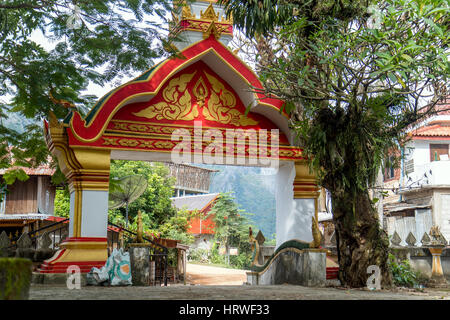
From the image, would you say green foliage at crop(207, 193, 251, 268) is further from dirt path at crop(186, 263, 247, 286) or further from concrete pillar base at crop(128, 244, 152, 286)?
concrete pillar base at crop(128, 244, 152, 286)

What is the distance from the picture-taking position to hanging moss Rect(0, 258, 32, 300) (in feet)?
12.2

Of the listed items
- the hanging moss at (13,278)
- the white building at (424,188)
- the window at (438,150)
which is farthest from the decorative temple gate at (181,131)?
the window at (438,150)

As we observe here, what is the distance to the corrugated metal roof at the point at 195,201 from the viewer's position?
31739mm

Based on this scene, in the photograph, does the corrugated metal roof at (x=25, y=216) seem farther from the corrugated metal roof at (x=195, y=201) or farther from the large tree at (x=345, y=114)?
the large tree at (x=345, y=114)

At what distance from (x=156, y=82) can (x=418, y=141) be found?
16861 millimetres

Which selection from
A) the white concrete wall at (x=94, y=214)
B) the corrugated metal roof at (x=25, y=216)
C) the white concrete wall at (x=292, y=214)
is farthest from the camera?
the corrugated metal roof at (x=25, y=216)

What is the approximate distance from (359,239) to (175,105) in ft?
14.8

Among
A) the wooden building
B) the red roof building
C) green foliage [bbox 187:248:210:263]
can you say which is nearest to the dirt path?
green foliage [bbox 187:248:210:263]

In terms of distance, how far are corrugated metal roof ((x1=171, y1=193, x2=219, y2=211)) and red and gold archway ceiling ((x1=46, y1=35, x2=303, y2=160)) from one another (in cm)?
2006

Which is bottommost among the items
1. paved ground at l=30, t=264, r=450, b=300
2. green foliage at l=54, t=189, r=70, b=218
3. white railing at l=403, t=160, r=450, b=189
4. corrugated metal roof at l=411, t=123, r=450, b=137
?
paved ground at l=30, t=264, r=450, b=300

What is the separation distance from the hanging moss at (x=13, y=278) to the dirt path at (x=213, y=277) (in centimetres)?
1653

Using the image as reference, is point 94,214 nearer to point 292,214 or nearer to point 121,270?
point 121,270
